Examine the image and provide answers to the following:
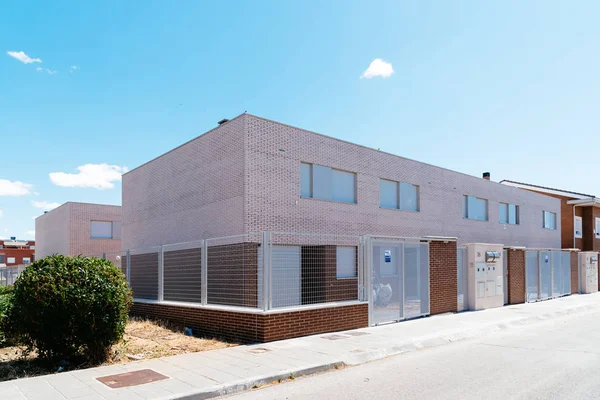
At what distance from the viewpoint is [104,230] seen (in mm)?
32500

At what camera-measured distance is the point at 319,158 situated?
17.6m

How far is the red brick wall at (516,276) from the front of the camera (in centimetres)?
2108

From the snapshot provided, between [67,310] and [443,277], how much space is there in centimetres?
1178

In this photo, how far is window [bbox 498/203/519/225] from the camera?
27.9 m

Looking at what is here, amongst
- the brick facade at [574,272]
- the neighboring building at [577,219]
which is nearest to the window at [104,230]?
the neighboring building at [577,219]

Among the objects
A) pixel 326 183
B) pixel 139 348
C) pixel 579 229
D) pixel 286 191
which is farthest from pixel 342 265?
pixel 579 229

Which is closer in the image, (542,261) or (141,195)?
(141,195)

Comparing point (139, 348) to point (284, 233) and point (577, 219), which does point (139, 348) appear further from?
point (577, 219)

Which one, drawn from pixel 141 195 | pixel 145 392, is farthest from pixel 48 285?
pixel 141 195

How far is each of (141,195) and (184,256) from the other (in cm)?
821

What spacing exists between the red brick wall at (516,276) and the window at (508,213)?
19.2 feet

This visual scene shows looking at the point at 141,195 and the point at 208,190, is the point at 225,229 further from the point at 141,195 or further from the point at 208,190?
the point at 141,195

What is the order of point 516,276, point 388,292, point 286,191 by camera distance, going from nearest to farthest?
point 388,292 < point 286,191 < point 516,276

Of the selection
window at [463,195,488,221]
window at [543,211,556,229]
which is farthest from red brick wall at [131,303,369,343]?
window at [543,211,556,229]
